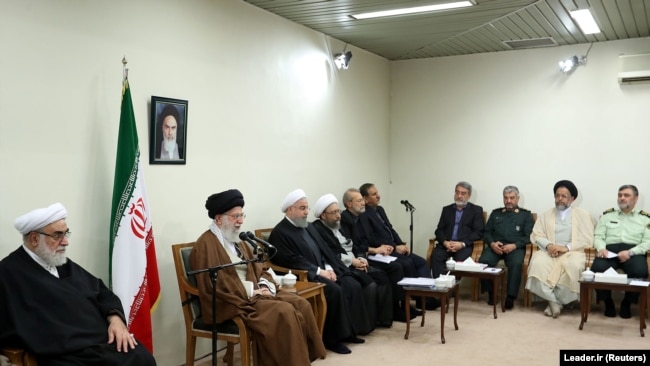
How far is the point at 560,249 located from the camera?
6.42 m

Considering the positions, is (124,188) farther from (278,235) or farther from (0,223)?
(278,235)

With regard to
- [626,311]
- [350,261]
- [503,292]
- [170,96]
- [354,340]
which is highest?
[170,96]

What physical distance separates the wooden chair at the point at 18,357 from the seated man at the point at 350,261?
3.00 m

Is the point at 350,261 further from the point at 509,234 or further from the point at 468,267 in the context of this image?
the point at 509,234

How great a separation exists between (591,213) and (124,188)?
17.3 feet

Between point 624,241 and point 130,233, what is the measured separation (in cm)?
488


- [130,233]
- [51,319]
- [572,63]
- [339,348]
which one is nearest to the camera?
[51,319]

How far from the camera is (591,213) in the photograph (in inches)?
275

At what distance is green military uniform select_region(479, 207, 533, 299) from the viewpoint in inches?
261

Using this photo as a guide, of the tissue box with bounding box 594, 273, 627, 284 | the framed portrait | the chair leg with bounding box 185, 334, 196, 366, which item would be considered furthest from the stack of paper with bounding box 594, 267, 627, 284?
the framed portrait

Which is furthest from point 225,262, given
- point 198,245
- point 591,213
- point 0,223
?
point 591,213

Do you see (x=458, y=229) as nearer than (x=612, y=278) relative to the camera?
No

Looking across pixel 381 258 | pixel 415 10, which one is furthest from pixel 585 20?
pixel 381 258

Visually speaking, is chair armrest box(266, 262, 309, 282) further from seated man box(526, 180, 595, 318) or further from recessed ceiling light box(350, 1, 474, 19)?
seated man box(526, 180, 595, 318)
